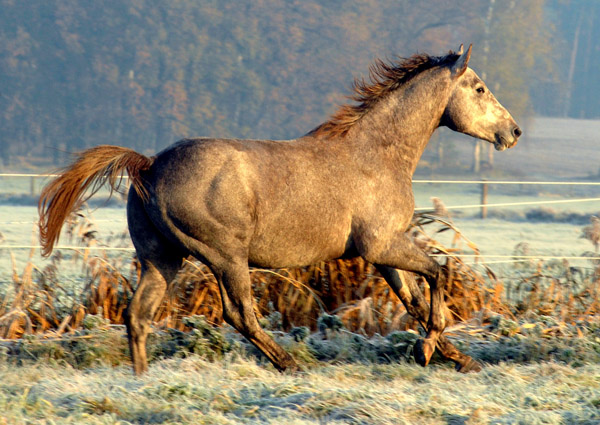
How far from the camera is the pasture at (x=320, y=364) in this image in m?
3.65

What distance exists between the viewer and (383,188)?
4.80 metres

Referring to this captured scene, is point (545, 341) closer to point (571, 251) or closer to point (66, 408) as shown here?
point (66, 408)

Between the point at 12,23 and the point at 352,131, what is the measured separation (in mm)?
41433

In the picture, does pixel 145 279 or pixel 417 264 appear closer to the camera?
pixel 145 279

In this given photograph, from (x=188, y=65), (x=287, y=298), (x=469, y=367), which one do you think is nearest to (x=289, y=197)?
(x=287, y=298)

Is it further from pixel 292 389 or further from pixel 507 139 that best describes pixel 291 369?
pixel 507 139

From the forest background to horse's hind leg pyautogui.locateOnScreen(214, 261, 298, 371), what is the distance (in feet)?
110

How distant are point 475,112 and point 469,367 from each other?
5.55 ft

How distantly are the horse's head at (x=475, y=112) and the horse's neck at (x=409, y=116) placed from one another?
8 cm

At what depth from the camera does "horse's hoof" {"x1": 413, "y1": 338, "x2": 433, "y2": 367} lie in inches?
185

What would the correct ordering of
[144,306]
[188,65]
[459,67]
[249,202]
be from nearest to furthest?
[249,202], [144,306], [459,67], [188,65]

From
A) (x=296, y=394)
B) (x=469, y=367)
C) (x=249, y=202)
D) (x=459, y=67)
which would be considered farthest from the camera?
(x=459, y=67)

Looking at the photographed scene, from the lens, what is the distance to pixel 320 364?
16.0ft

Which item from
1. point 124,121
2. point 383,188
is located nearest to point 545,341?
point 383,188
